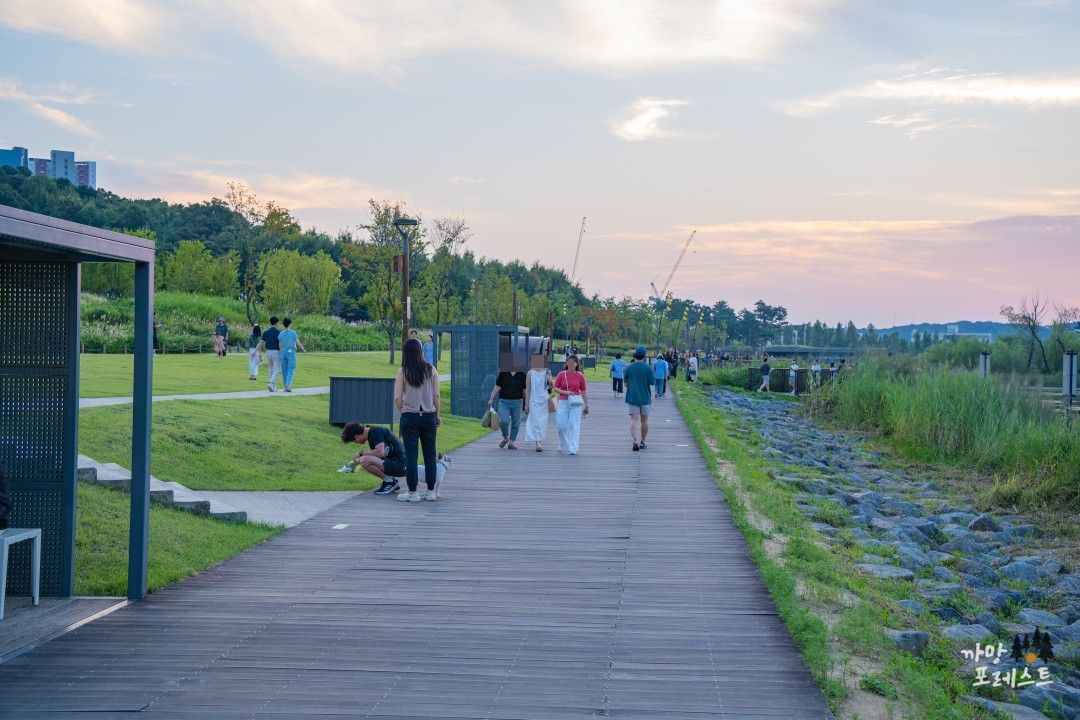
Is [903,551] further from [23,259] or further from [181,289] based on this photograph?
[181,289]

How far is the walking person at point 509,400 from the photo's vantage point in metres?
17.8

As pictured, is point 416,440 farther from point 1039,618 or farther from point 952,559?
point 1039,618

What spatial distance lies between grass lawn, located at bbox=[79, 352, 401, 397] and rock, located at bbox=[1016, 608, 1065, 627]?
15473 millimetres

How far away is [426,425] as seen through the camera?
11844 millimetres

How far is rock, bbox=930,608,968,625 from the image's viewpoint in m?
9.07

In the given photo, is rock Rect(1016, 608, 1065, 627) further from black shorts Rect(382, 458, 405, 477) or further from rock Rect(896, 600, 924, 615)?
black shorts Rect(382, 458, 405, 477)

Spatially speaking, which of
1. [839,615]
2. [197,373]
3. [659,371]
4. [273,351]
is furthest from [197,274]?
[839,615]

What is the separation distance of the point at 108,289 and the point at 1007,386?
4799cm

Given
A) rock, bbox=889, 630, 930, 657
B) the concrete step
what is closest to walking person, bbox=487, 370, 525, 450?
the concrete step

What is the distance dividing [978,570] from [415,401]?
691cm

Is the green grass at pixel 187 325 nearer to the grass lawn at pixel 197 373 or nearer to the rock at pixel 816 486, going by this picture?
the grass lawn at pixel 197 373

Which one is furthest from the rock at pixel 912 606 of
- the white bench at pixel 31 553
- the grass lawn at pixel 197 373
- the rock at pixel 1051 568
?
the grass lawn at pixel 197 373

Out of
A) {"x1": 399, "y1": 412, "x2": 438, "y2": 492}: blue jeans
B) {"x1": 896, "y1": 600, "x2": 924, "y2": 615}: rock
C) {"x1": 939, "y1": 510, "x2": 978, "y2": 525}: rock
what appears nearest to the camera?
{"x1": 896, "y1": 600, "x2": 924, "y2": 615}: rock

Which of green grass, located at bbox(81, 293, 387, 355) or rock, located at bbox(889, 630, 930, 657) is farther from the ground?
green grass, located at bbox(81, 293, 387, 355)
